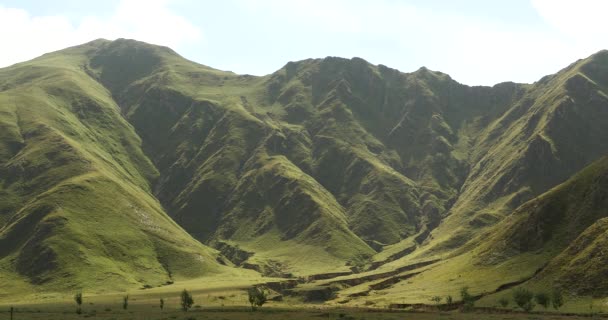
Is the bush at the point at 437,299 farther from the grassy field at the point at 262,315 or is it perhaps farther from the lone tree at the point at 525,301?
the grassy field at the point at 262,315

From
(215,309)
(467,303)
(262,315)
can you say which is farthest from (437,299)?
(262,315)

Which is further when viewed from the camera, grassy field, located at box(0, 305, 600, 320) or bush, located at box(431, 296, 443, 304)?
bush, located at box(431, 296, 443, 304)

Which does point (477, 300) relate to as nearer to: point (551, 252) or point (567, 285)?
point (567, 285)

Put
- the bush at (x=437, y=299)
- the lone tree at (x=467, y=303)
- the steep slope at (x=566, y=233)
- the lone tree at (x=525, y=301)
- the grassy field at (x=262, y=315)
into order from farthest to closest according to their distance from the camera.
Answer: the bush at (x=437, y=299) → the steep slope at (x=566, y=233) → the lone tree at (x=467, y=303) → the lone tree at (x=525, y=301) → the grassy field at (x=262, y=315)

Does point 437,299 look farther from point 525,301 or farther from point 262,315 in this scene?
point 262,315

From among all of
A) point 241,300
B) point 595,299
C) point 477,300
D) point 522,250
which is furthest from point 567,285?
point 241,300

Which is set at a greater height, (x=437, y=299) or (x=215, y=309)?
(x=215, y=309)

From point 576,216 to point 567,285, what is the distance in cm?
4231

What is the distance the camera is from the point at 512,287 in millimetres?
151875

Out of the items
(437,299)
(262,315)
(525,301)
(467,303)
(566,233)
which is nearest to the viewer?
(262,315)

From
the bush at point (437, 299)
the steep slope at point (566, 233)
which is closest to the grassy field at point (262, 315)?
the bush at point (437, 299)

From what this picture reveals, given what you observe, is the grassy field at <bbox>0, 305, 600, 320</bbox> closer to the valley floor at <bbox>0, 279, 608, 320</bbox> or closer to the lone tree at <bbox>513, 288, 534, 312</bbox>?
the valley floor at <bbox>0, 279, 608, 320</bbox>

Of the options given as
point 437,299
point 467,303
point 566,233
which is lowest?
point 437,299

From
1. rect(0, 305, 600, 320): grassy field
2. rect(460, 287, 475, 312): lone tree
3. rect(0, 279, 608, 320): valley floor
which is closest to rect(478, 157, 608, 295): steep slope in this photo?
rect(0, 279, 608, 320): valley floor
